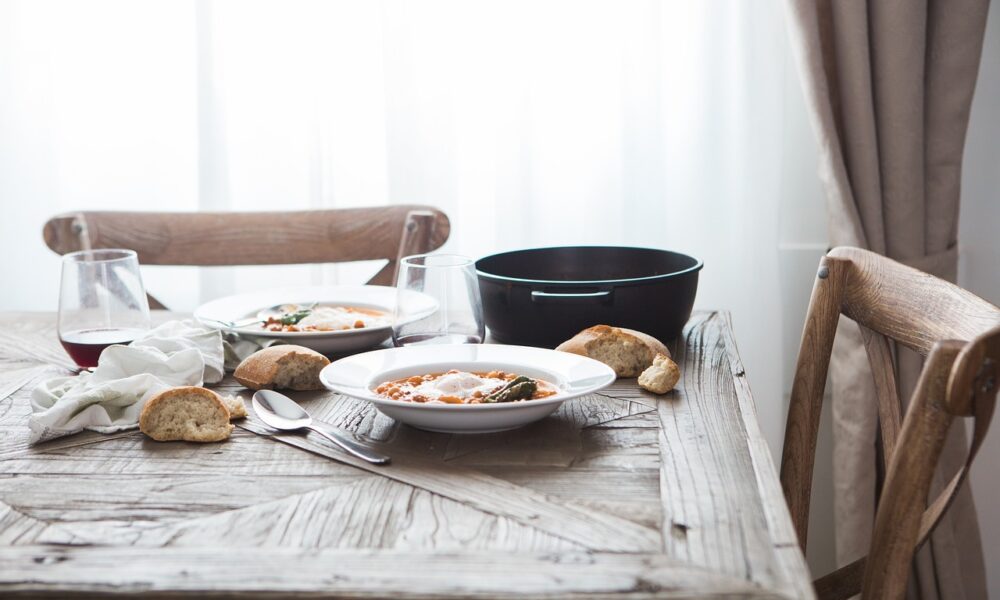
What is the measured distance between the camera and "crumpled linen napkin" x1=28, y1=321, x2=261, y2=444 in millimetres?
987

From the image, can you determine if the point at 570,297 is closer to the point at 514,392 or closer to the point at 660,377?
the point at 660,377

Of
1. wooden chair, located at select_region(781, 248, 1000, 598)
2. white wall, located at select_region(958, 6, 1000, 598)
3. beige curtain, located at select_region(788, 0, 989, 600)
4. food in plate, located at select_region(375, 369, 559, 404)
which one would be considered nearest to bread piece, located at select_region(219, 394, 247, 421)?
food in plate, located at select_region(375, 369, 559, 404)

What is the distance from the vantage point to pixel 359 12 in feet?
6.93

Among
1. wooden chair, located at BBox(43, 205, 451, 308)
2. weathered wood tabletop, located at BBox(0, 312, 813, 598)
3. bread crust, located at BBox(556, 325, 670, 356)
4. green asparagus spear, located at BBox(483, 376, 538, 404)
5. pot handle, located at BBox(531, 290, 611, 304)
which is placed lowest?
weathered wood tabletop, located at BBox(0, 312, 813, 598)

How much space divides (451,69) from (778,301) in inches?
33.0

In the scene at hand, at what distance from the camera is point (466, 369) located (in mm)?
1106

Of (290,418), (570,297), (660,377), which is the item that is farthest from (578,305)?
(290,418)

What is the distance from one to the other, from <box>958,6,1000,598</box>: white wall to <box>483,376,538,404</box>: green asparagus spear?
138 cm

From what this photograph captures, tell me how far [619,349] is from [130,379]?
544 mm

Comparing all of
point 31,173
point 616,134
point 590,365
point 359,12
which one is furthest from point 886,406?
point 31,173

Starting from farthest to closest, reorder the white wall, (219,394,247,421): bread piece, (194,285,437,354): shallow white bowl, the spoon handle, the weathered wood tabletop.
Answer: the white wall < (194,285,437,354): shallow white bowl < (219,394,247,421): bread piece < the spoon handle < the weathered wood tabletop

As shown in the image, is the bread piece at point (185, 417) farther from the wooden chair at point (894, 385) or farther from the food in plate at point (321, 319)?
the wooden chair at point (894, 385)

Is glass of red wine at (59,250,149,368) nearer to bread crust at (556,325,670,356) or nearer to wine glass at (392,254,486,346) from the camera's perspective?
wine glass at (392,254,486,346)

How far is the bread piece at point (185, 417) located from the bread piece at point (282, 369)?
13cm
